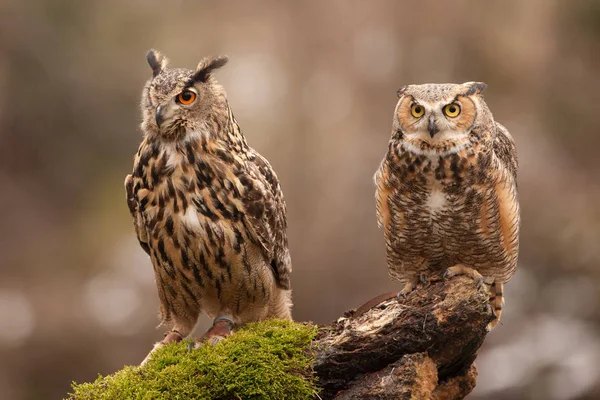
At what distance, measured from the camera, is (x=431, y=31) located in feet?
21.3

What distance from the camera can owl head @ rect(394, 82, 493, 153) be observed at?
110 inches

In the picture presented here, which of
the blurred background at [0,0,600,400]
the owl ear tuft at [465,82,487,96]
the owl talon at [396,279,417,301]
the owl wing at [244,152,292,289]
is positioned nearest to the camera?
the owl talon at [396,279,417,301]

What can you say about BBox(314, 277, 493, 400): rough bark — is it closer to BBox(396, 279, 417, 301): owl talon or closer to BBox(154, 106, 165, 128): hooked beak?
BBox(396, 279, 417, 301): owl talon

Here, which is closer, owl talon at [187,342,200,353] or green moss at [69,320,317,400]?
green moss at [69,320,317,400]

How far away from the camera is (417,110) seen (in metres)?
2.82

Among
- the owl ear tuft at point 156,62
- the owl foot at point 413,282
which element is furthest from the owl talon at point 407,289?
the owl ear tuft at point 156,62

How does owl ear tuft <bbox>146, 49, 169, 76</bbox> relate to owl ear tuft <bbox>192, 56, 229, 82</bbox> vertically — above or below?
above

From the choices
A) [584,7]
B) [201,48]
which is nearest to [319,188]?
[201,48]

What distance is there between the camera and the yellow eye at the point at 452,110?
281cm

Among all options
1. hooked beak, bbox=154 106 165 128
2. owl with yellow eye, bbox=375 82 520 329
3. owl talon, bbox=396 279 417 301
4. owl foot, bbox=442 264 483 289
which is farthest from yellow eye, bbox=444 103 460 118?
hooked beak, bbox=154 106 165 128

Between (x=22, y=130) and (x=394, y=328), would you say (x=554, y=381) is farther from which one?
(x=22, y=130)

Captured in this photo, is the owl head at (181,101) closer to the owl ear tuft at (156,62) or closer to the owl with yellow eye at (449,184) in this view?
the owl ear tuft at (156,62)

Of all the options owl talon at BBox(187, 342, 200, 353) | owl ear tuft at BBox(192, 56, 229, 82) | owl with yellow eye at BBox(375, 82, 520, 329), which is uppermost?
owl ear tuft at BBox(192, 56, 229, 82)

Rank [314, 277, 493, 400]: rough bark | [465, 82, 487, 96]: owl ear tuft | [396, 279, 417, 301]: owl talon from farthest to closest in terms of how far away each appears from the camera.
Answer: [465, 82, 487, 96]: owl ear tuft < [396, 279, 417, 301]: owl talon < [314, 277, 493, 400]: rough bark
